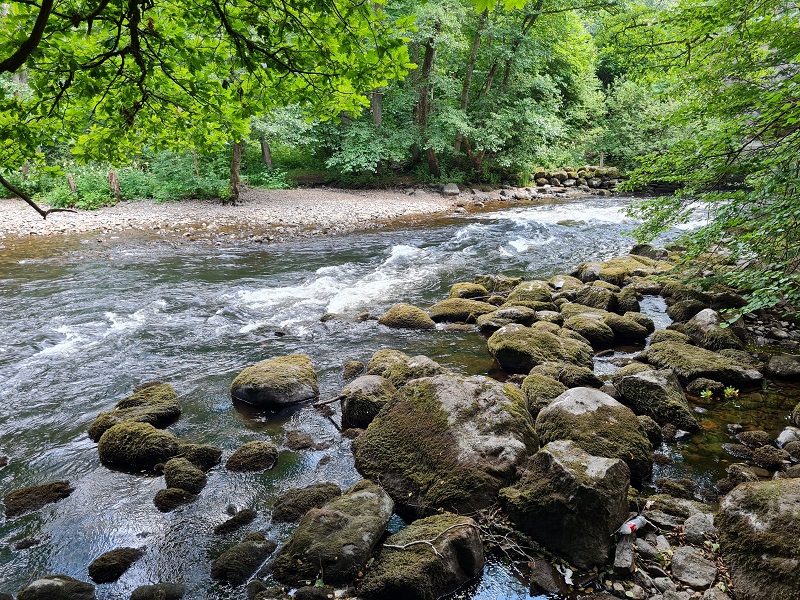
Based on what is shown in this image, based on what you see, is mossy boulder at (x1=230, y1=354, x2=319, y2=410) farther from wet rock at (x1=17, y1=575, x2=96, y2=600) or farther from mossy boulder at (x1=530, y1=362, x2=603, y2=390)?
mossy boulder at (x1=530, y1=362, x2=603, y2=390)

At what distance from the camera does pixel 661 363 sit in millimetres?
6484

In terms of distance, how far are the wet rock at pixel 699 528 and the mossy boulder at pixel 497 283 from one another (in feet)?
22.8

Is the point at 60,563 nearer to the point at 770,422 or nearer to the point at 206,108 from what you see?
the point at 206,108

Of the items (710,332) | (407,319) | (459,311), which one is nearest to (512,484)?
(407,319)

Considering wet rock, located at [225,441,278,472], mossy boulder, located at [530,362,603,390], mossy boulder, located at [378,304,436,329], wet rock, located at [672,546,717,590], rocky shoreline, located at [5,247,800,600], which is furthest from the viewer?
mossy boulder, located at [378,304,436,329]

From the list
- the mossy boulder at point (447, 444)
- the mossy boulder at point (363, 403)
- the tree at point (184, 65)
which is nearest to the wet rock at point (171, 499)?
the mossy boulder at point (447, 444)

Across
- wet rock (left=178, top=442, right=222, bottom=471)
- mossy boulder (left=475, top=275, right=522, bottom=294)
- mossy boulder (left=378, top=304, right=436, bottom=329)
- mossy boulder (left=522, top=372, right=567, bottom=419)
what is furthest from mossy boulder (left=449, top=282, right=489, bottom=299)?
wet rock (left=178, top=442, right=222, bottom=471)

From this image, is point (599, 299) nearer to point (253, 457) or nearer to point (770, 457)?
point (770, 457)

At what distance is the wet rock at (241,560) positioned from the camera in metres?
3.55

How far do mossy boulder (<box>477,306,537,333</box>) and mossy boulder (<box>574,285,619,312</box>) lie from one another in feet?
4.51

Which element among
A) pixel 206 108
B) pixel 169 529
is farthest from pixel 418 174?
pixel 169 529

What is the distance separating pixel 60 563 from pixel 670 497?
16.5 ft

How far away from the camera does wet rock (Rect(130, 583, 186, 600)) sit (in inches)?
133

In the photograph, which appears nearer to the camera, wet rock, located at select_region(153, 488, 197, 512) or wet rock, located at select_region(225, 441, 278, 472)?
wet rock, located at select_region(153, 488, 197, 512)
